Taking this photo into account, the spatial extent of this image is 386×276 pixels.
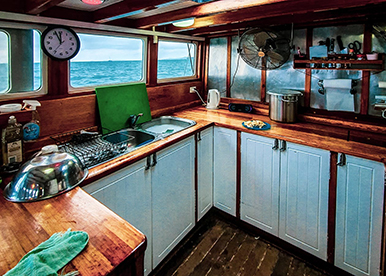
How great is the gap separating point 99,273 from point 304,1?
1.92 meters

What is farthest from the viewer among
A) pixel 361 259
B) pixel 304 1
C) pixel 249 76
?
pixel 249 76

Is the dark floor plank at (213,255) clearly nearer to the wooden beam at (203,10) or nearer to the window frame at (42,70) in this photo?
the window frame at (42,70)

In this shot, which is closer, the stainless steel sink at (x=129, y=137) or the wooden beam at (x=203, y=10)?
the wooden beam at (x=203, y=10)

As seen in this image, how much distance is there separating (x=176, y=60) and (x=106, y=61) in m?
1.01

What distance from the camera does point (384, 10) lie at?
1926 mm

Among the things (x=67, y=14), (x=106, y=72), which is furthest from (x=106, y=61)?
(x=67, y=14)

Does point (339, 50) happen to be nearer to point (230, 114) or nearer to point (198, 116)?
point (230, 114)

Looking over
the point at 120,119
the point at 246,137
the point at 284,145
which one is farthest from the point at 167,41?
the point at 284,145

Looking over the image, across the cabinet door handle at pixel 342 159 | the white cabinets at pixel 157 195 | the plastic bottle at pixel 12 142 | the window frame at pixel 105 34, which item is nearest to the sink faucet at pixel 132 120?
the window frame at pixel 105 34

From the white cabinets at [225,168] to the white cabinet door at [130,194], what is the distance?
36.0 inches

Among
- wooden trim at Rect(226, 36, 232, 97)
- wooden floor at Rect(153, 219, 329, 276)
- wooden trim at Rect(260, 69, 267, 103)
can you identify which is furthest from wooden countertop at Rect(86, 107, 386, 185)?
wooden floor at Rect(153, 219, 329, 276)

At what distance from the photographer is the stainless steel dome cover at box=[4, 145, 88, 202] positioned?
110cm

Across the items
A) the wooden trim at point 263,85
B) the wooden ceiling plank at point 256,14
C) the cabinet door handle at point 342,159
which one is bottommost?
the cabinet door handle at point 342,159

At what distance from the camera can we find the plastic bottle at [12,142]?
1.44 meters
